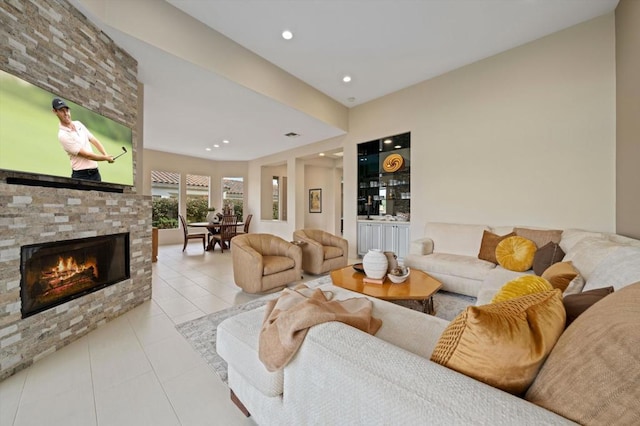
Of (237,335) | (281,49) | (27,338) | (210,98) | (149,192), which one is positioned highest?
(281,49)

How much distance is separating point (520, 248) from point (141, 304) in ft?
14.5

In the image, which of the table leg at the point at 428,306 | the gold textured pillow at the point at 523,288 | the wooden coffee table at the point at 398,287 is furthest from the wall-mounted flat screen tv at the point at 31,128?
the table leg at the point at 428,306

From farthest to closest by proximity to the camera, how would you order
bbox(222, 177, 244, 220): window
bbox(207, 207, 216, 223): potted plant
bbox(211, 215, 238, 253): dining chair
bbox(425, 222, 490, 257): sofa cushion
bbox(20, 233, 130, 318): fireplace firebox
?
1. bbox(222, 177, 244, 220): window
2. bbox(207, 207, 216, 223): potted plant
3. bbox(211, 215, 238, 253): dining chair
4. bbox(425, 222, 490, 257): sofa cushion
5. bbox(20, 233, 130, 318): fireplace firebox

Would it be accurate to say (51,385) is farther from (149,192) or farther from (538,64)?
(149,192)

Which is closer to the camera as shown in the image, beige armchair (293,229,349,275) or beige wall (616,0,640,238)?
beige wall (616,0,640,238)

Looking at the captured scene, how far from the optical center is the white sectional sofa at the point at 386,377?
1.88 feet

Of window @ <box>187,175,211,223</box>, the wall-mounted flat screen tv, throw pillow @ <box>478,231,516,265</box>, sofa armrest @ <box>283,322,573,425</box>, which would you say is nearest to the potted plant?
window @ <box>187,175,211,223</box>

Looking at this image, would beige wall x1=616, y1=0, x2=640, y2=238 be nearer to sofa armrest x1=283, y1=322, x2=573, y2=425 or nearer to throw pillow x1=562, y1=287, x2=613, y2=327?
throw pillow x1=562, y1=287, x2=613, y2=327

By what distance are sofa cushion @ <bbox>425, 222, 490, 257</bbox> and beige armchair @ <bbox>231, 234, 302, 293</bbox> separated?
7.25 feet

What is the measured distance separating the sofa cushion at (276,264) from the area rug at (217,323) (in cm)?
32

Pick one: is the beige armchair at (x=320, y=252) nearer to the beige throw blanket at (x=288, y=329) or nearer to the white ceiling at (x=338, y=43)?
the white ceiling at (x=338, y=43)

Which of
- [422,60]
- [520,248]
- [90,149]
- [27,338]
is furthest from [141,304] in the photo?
[422,60]

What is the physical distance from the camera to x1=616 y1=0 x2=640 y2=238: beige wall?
229 cm

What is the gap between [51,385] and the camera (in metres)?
1.58
